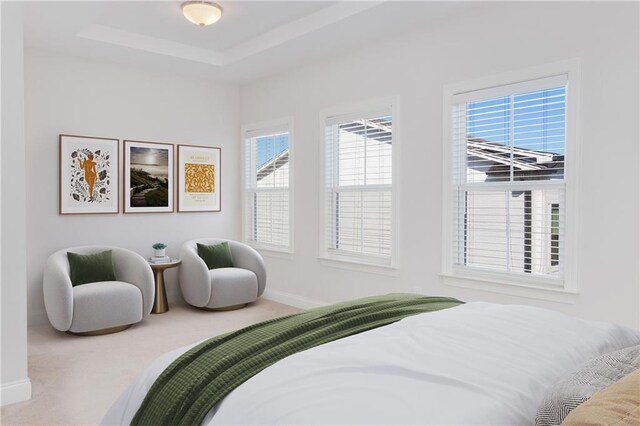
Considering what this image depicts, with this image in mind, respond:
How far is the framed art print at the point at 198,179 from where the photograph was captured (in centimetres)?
570

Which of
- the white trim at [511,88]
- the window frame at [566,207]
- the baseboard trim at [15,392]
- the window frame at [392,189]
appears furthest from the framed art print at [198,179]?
the white trim at [511,88]

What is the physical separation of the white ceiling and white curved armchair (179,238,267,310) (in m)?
2.08

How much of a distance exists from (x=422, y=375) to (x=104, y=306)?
364cm

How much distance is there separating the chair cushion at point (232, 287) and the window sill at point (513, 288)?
2226 millimetres

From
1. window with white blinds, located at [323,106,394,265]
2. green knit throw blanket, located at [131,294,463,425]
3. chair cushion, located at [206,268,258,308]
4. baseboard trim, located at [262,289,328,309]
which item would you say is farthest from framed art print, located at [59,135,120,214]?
green knit throw blanket, located at [131,294,463,425]

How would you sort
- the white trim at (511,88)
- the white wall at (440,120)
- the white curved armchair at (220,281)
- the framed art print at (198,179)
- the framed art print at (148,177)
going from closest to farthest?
the white wall at (440,120), the white trim at (511,88), the white curved armchair at (220,281), the framed art print at (148,177), the framed art print at (198,179)

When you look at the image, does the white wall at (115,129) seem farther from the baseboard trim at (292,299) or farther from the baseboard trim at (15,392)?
the baseboard trim at (15,392)

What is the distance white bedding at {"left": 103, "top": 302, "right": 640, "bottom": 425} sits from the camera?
1.18 m

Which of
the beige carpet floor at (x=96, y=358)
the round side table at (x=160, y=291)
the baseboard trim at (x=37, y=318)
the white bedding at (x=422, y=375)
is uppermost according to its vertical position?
the white bedding at (x=422, y=375)

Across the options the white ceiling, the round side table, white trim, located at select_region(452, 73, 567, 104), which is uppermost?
the white ceiling

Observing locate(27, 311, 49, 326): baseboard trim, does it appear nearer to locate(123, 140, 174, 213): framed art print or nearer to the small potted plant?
the small potted plant

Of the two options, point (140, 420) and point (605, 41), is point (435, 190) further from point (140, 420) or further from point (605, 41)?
point (140, 420)

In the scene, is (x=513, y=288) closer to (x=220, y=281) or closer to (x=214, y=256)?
(x=220, y=281)

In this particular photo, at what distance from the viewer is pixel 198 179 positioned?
584 centimetres
